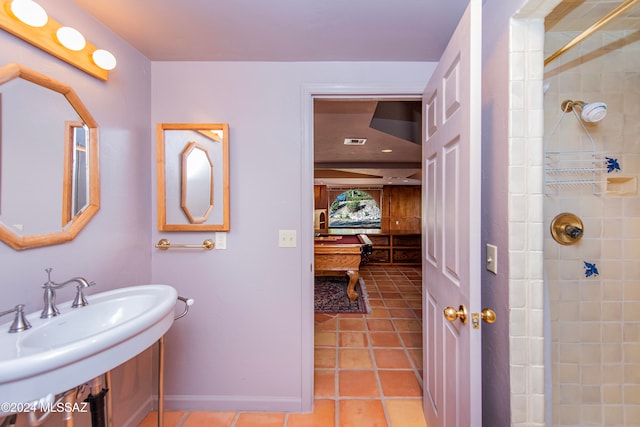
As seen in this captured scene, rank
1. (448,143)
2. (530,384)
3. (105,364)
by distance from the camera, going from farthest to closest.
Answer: (448,143)
(530,384)
(105,364)

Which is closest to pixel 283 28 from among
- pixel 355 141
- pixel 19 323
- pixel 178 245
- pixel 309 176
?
pixel 309 176

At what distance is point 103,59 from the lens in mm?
1333

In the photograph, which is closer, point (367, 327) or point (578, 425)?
point (578, 425)

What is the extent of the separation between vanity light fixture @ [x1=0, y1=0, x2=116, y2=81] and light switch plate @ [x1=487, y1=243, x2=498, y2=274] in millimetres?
2017

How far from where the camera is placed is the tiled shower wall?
1.30 m

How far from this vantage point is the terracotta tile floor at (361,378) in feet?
5.55

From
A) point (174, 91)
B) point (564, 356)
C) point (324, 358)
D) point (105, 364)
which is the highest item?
point (174, 91)

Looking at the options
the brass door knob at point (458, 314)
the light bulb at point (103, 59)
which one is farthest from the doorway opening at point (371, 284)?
the light bulb at point (103, 59)

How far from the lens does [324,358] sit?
2371mm

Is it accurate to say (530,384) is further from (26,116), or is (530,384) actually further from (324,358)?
(26,116)

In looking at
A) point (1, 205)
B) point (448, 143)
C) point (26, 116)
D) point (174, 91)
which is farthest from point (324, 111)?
point (1, 205)

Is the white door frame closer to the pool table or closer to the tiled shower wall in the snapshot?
the tiled shower wall

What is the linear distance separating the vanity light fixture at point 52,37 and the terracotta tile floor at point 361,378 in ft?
6.85

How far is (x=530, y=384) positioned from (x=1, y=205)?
82.4 inches
